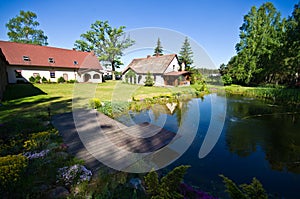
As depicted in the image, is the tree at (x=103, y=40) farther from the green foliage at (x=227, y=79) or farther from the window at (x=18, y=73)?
the green foliage at (x=227, y=79)

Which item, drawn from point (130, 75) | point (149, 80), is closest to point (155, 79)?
point (149, 80)

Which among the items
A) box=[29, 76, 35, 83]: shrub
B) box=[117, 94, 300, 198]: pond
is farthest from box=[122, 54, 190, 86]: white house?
box=[117, 94, 300, 198]: pond

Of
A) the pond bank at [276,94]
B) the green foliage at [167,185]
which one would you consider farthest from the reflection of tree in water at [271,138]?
the pond bank at [276,94]

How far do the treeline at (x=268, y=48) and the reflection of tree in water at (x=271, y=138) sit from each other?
1515 centimetres

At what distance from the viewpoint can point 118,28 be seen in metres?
28.3

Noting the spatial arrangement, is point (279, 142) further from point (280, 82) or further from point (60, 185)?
point (280, 82)

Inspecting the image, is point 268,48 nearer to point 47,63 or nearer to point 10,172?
point 10,172

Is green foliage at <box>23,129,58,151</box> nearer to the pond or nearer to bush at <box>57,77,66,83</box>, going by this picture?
the pond

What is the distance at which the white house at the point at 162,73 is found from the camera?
21609 mm

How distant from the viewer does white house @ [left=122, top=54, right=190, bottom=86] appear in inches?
851

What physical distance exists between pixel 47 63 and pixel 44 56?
145 cm

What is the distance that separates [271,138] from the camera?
5.73 meters

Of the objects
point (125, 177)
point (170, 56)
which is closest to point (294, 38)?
point (170, 56)

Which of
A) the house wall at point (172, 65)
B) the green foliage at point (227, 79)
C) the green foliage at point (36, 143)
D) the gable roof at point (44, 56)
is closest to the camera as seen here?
the green foliage at point (36, 143)
